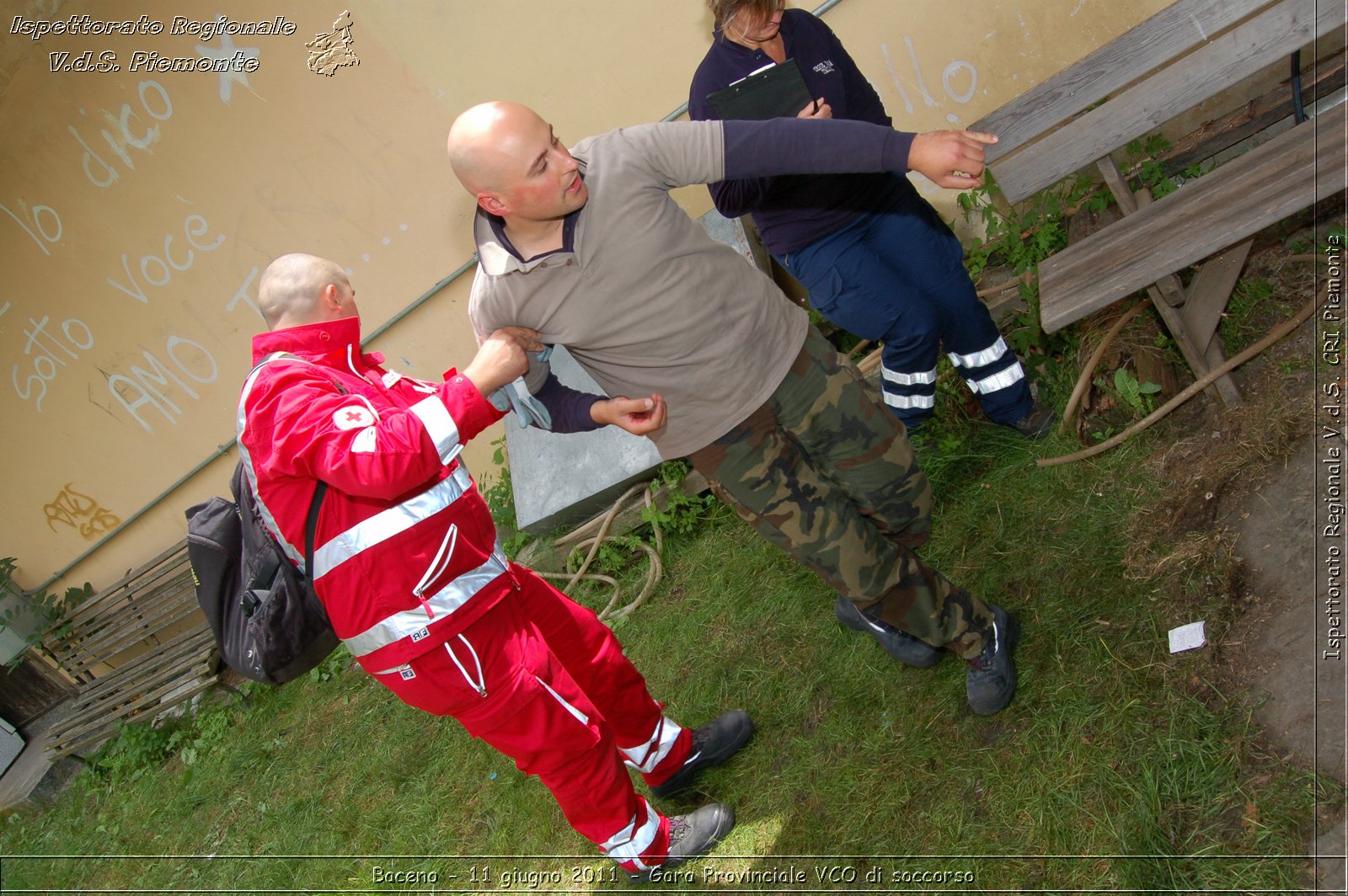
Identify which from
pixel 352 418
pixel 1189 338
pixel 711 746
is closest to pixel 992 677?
pixel 711 746

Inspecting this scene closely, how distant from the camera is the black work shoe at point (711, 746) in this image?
139 inches

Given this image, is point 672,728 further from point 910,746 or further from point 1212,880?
point 1212,880

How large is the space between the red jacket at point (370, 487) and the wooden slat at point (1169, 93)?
91.7 inches

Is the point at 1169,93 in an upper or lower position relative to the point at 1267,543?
upper

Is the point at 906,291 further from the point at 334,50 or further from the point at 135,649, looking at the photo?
the point at 135,649

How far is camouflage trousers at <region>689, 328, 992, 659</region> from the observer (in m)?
2.86

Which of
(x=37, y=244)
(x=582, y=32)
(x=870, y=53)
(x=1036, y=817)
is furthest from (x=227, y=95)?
(x=1036, y=817)

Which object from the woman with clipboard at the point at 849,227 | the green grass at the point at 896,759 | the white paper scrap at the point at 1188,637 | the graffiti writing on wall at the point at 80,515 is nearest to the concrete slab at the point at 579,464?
the green grass at the point at 896,759

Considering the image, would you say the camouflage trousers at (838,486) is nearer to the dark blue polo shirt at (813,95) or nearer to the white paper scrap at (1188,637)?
the white paper scrap at (1188,637)

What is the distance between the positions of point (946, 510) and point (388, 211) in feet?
11.7

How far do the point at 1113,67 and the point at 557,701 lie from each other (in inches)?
124

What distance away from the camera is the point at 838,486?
307 centimetres

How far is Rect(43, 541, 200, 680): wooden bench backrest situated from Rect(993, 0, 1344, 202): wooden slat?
19.3 feet

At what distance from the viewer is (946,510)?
154 inches
